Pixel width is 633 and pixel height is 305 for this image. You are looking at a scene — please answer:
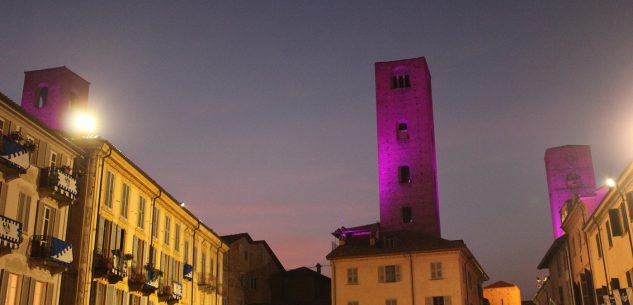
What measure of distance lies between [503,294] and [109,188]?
126 m

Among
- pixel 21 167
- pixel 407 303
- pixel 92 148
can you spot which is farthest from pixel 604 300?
pixel 21 167

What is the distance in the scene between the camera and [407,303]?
65.4 meters

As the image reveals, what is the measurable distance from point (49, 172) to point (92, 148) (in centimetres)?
437

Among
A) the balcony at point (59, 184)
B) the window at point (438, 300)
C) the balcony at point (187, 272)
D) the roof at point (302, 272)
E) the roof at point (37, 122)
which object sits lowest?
the window at point (438, 300)

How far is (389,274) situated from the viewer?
66.9m

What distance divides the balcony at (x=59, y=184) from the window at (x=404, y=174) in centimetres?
5360

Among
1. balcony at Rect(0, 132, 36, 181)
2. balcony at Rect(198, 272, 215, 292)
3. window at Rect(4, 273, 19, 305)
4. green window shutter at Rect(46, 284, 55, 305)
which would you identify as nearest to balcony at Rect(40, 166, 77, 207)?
balcony at Rect(0, 132, 36, 181)

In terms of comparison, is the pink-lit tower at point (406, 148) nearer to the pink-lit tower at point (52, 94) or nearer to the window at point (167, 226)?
the window at point (167, 226)

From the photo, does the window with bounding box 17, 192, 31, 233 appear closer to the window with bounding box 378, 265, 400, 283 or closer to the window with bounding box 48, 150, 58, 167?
the window with bounding box 48, 150, 58, 167

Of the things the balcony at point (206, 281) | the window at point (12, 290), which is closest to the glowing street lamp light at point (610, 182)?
the window at point (12, 290)

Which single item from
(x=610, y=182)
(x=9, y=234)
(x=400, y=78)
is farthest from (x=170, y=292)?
(x=400, y=78)

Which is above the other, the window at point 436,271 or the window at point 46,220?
the window at point 436,271

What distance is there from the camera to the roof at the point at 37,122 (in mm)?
28500

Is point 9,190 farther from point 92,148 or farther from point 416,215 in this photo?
point 416,215
